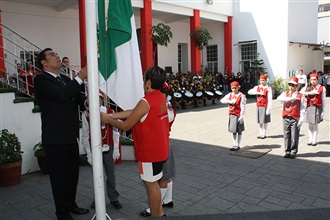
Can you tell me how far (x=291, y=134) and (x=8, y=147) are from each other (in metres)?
5.39

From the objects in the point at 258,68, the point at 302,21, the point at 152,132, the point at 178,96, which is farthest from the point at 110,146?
the point at 302,21

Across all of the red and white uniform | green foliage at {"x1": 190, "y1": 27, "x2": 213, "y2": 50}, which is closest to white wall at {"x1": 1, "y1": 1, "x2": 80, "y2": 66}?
green foliage at {"x1": 190, "y1": 27, "x2": 213, "y2": 50}

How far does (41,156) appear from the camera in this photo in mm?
5277

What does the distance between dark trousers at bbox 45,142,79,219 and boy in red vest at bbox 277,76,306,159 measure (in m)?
4.53

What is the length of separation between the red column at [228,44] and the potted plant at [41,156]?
18310 millimetres

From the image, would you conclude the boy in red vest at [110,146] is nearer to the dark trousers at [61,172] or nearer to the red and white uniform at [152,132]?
the dark trousers at [61,172]

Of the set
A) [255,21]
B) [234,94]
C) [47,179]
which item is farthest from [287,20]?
[47,179]

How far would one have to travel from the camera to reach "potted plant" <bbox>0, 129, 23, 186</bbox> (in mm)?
4762

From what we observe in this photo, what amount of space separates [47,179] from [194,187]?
101 inches

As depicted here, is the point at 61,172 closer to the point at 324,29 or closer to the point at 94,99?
the point at 94,99

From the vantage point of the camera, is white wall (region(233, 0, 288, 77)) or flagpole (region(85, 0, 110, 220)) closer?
flagpole (region(85, 0, 110, 220))

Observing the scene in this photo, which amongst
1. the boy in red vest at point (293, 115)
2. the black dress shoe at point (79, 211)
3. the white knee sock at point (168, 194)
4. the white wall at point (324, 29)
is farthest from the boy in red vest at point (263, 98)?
the white wall at point (324, 29)

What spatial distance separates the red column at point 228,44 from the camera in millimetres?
21750

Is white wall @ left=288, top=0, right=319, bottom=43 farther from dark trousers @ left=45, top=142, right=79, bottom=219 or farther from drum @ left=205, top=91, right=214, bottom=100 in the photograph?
dark trousers @ left=45, top=142, right=79, bottom=219
